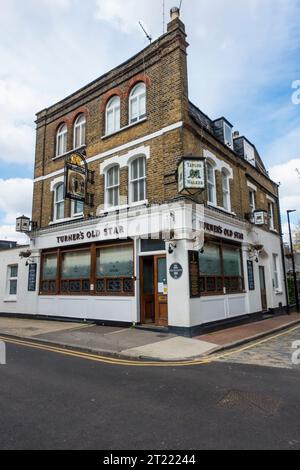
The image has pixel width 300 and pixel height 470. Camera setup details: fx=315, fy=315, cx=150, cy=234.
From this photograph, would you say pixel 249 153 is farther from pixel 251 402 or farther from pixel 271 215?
pixel 251 402

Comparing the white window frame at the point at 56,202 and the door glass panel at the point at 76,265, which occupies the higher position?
the white window frame at the point at 56,202

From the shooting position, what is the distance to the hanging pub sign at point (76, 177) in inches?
531

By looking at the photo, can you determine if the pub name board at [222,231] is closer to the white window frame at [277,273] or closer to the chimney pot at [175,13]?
the white window frame at [277,273]

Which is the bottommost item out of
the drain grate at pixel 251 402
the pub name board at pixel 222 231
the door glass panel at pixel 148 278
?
the drain grate at pixel 251 402

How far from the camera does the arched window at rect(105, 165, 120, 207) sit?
1394 centimetres

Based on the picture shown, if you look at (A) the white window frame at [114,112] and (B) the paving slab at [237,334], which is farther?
(A) the white window frame at [114,112]

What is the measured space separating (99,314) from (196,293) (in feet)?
14.6

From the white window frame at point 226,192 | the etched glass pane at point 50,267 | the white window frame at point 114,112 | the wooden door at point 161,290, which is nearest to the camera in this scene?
the wooden door at point 161,290

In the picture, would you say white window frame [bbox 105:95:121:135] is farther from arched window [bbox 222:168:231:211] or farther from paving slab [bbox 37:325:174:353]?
paving slab [bbox 37:325:174:353]

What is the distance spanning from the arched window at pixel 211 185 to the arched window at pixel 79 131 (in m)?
6.51

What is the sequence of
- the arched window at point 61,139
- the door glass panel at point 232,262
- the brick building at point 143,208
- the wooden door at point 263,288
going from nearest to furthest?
1. the brick building at point 143,208
2. the door glass panel at point 232,262
3. the arched window at point 61,139
4. the wooden door at point 263,288

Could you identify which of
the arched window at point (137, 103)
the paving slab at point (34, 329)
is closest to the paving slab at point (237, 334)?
the paving slab at point (34, 329)

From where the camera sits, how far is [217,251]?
13.5 m
